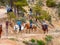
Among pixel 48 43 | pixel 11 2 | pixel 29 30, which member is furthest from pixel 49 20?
pixel 48 43

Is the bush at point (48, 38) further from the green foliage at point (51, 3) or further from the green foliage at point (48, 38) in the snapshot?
the green foliage at point (51, 3)

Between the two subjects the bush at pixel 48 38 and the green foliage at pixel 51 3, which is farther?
the green foliage at pixel 51 3

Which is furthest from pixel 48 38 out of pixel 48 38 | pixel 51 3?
pixel 51 3

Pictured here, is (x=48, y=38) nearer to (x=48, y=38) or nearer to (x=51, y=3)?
(x=48, y=38)

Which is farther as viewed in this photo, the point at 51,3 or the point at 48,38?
the point at 51,3

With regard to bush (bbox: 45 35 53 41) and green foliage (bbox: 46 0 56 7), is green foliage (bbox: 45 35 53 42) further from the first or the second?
green foliage (bbox: 46 0 56 7)

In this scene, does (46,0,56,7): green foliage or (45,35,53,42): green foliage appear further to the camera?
(46,0,56,7): green foliage

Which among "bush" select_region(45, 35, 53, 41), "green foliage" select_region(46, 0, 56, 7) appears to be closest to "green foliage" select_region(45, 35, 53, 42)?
"bush" select_region(45, 35, 53, 41)

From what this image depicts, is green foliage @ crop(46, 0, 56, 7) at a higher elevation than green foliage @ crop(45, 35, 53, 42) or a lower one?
lower

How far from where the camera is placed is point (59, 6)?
48531mm

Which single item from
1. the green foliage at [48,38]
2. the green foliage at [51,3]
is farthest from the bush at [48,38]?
the green foliage at [51,3]

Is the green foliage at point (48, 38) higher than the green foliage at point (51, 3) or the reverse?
higher

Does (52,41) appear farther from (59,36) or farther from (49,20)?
(49,20)

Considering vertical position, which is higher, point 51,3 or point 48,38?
point 48,38
